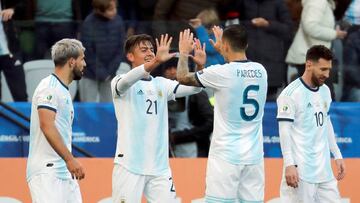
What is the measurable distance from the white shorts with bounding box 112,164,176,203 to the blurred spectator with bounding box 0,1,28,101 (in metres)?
4.39

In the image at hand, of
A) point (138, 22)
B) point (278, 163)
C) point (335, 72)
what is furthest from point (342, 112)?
point (138, 22)

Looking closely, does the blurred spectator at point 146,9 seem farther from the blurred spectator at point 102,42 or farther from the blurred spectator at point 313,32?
the blurred spectator at point 313,32

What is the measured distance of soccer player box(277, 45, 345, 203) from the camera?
12062 mm

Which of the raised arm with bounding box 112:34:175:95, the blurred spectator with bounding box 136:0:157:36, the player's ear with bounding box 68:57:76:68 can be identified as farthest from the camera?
the blurred spectator with bounding box 136:0:157:36

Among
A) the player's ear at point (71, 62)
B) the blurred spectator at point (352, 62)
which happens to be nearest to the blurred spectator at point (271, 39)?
the blurred spectator at point (352, 62)

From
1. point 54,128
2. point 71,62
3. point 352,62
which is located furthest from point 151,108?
point 352,62

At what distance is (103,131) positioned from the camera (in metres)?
15.7

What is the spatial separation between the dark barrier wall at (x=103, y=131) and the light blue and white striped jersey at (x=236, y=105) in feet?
13.4

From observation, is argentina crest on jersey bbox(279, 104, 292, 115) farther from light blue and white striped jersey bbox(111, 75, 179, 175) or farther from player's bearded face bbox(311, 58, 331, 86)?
light blue and white striped jersey bbox(111, 75, 179, 175)

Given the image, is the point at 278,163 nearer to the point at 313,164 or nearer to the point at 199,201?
the point at 199,201

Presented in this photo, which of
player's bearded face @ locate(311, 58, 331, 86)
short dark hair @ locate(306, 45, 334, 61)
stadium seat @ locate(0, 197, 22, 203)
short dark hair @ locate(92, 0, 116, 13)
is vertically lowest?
stadium seat @ locate(0, 197, 22, 203)

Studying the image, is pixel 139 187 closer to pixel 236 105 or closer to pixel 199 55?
pixel 236 105

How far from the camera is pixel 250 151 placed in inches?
454

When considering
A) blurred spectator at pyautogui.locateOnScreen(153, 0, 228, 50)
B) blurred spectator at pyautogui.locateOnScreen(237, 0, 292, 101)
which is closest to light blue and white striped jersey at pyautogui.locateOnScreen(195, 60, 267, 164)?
blurred spectator at pyautogui.locateOnScreen(237, 0, 292, 101)
